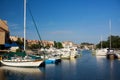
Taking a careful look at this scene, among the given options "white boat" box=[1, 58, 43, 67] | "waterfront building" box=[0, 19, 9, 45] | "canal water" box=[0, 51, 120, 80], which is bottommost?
"canal water" box=[0, 51, 120, 80]

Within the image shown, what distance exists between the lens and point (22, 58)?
49.0 metres

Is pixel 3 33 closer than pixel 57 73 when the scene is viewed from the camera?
No

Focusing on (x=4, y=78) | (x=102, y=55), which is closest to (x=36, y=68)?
(x=4, y=78)

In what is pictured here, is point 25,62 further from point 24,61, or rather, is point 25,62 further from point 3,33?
point 3,33

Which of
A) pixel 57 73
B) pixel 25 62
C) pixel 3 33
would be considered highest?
pixel 3 33

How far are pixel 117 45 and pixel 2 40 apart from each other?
238 feet

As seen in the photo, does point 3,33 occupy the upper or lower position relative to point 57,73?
upper

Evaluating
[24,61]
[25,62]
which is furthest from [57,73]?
[24,61]

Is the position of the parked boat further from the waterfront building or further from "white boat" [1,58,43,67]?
the waterfront building

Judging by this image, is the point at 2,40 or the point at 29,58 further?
the point at 2,40

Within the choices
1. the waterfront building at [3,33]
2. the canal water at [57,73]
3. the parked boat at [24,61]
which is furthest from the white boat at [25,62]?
the waterfront building at [3,33]

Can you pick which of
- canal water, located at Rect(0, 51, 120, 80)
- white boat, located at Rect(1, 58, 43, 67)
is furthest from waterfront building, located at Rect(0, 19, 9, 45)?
canal water, located at Rect(0, 51, 120, 80)

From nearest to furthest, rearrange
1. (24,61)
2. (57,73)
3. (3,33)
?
(57,73) → (24,61) → (3,33)

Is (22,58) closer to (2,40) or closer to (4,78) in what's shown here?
(4,78)
